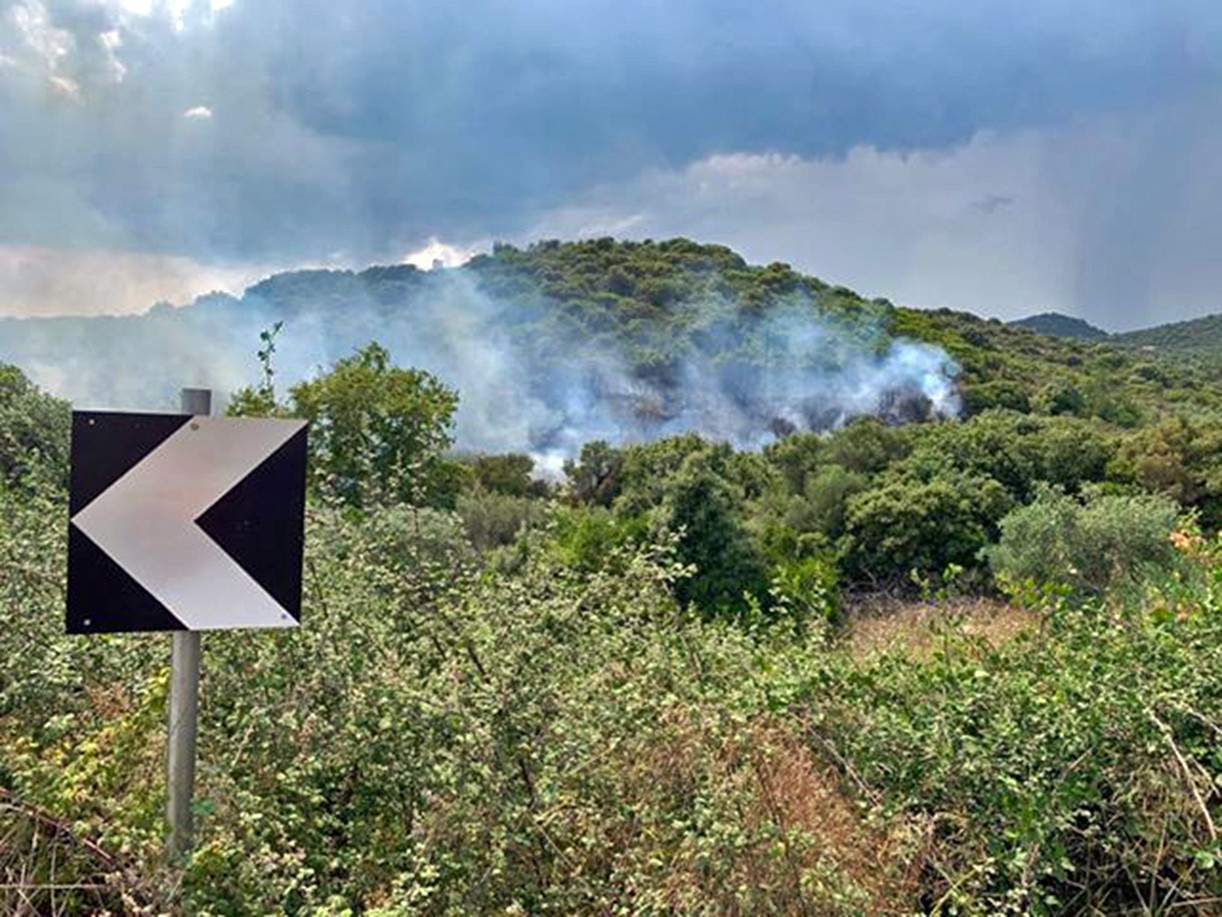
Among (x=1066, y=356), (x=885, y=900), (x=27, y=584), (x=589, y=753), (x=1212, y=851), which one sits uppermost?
(x=1066, y=356)

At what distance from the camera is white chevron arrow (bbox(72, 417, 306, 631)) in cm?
146

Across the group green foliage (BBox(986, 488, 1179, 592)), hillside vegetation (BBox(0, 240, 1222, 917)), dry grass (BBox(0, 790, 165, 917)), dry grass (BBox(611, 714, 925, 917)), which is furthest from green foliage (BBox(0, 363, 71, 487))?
green foliage (BBox(986, 488, 1179, 592))

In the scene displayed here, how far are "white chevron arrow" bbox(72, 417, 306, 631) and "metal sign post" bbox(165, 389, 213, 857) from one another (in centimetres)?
5

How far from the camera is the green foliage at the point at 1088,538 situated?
38.4 ft

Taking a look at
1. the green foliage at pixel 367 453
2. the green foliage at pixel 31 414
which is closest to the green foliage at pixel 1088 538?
the green foliage at pixel 367 453

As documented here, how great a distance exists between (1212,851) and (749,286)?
65.8 metres

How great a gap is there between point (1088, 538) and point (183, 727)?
13.1 metres

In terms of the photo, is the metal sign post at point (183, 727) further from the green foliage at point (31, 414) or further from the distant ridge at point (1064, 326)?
the distant ridge at point (1064, 326)

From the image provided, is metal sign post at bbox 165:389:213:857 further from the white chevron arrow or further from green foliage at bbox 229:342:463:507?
green foliage at bbox 229:342:463:507

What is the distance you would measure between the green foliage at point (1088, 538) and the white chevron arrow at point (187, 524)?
445 inches

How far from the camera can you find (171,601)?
1468mm

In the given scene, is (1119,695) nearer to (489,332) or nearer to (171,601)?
(171,601)

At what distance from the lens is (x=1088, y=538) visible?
12258 mm

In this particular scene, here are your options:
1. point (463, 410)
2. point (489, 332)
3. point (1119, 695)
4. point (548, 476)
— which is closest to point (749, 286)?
point (489, 332)
